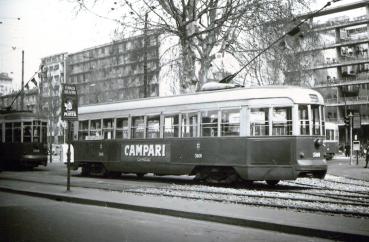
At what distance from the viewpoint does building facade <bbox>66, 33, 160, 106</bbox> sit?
84.3 feet

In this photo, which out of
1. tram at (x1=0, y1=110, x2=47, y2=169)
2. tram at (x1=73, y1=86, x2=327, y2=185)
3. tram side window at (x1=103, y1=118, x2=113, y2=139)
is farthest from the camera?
tram at (x1=0, y1=110, x2=47, y2=169)

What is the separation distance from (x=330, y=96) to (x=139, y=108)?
6153 centimetres

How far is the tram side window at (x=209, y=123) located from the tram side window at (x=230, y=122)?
278 millimetres

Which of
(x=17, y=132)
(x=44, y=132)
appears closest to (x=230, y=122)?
(x=44, y=132)

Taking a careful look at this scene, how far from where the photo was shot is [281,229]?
28.8 ft

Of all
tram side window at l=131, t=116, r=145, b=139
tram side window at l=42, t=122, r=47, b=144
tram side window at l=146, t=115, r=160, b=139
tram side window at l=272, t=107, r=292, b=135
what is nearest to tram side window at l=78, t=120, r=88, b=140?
tram side window at l=131, t=116, r=145, b=139

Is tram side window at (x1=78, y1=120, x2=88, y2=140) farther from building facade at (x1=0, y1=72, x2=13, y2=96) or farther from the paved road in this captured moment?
the paved road

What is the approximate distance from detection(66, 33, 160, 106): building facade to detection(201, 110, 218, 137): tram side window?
27.9 feet

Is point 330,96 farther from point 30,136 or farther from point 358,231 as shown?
point 358,231

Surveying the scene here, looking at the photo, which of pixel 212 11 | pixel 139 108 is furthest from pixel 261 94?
pixel 212 11

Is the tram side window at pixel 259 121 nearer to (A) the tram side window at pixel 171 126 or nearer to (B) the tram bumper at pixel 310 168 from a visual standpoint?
(B) the tram bumper at pixel 310 168

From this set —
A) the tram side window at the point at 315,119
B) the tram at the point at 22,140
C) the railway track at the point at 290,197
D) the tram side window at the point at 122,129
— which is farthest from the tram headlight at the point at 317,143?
the tram at the point at 22,140

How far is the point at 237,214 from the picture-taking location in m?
9.87

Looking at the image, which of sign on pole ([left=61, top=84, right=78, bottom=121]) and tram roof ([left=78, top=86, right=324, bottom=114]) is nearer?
sign on pole ([left=61, top=84, right=78, bottom=121])
